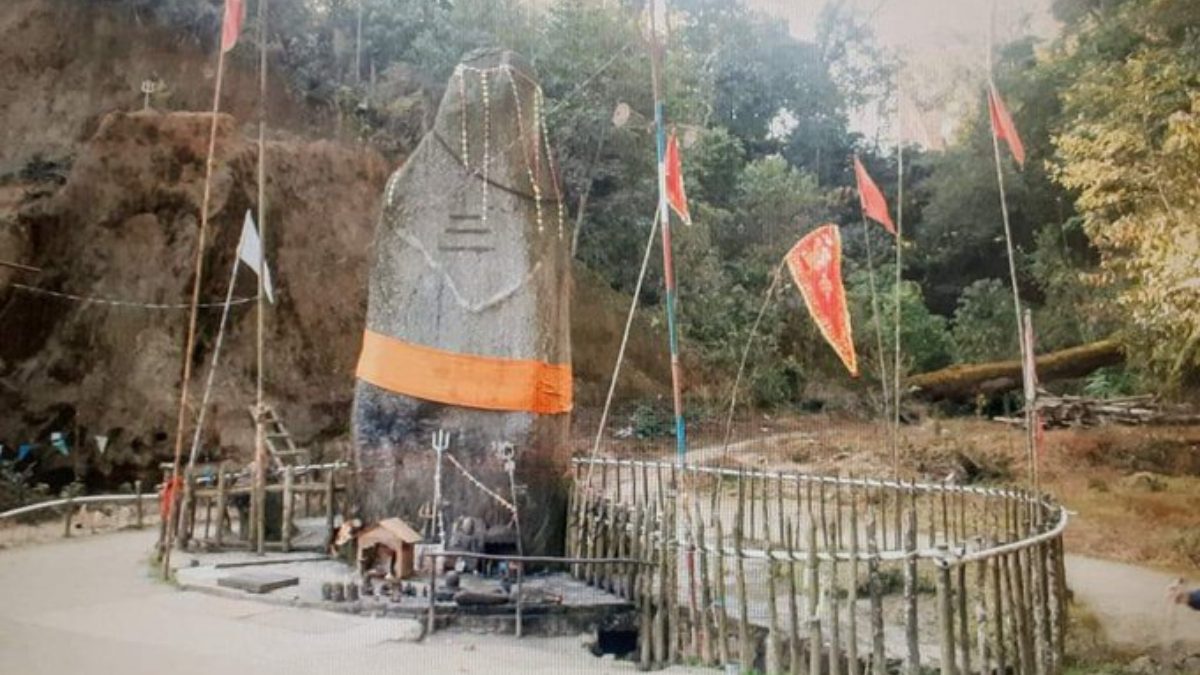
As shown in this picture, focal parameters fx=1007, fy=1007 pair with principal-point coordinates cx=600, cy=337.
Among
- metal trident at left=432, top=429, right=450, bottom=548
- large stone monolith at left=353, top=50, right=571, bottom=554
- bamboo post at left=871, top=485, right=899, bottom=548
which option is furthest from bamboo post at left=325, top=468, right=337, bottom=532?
bamboo post at left=871, top=485, right=899, bottom=548

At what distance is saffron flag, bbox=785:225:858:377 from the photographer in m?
4.38

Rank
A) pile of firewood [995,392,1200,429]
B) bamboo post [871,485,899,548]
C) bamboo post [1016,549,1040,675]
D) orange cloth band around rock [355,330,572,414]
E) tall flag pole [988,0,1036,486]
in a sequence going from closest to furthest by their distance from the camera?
bamboo post [1016,549,1040,675] < pile of firewood [995,392,1200,429] < tall flag pole [988,0,1036,486] < orange cloth band around rock [355,330,572,414] < bamboo post [871,485,899,548]

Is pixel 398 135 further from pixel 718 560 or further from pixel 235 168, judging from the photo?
pixel 718 560

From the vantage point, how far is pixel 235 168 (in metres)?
6.46

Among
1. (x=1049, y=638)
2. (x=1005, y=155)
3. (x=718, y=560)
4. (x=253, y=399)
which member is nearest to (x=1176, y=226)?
(x=1005, y=155)

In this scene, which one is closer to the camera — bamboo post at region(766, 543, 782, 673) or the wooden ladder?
bamboo post at region(766, 543, 782, 673)

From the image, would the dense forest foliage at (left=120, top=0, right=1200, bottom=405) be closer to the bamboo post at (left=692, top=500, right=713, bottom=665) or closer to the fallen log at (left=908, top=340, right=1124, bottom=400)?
the fallen log at (left=908, top=340, right=1124, bottom=400)

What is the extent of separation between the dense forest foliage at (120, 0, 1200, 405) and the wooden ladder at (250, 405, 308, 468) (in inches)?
85.3

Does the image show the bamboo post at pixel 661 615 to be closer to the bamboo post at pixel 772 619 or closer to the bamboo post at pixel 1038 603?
the bamboo post at pixel 772 619

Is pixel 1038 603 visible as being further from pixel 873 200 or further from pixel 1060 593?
pixel 873 200

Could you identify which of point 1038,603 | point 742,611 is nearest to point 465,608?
point 742,611

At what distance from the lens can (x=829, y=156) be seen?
19.1 ft

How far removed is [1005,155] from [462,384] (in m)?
2.48

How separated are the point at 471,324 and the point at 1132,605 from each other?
8.63 feet
